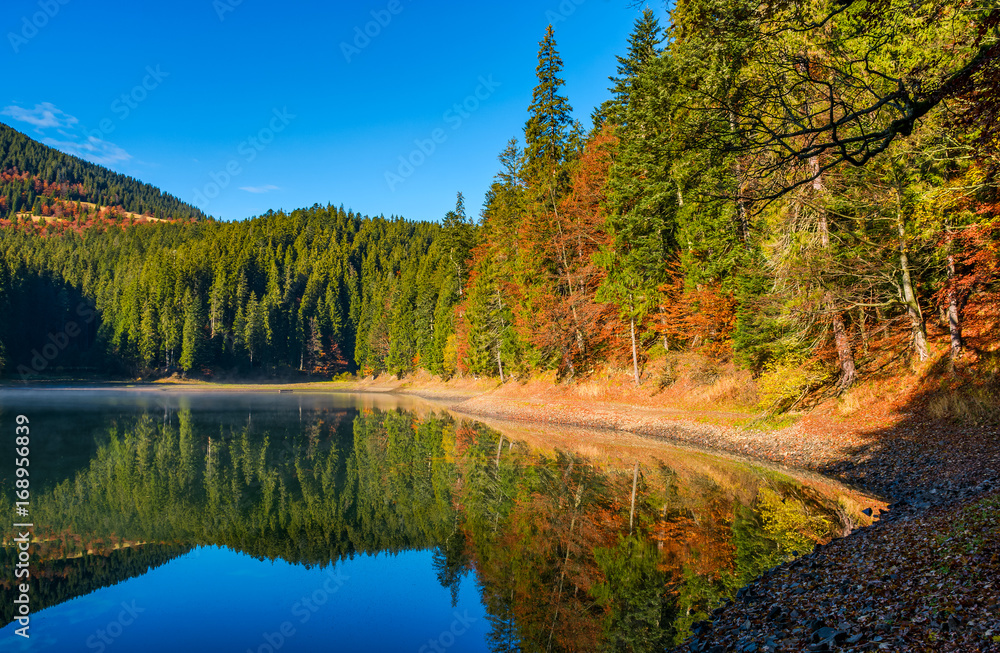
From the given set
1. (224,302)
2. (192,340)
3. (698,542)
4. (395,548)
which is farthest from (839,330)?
(224,302)

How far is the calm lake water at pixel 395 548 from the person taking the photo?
316 inches

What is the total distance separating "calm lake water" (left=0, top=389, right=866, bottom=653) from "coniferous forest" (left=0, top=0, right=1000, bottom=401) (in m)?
6.40

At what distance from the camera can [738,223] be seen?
25.8 m

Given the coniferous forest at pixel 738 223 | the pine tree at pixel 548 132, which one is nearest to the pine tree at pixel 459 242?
the coniferous forest at pixel 738 223

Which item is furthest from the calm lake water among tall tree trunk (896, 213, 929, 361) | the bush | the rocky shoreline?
tall tree trunk (896, 213, 929, 361)

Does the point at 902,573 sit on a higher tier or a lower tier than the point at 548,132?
lower

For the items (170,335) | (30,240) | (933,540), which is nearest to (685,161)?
(933,540)

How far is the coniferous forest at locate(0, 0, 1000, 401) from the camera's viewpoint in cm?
591

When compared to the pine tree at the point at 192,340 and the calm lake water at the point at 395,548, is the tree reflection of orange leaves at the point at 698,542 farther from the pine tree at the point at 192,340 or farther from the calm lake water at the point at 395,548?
the pine tree at the point at 192,340

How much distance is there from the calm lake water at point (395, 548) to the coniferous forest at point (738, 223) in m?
6.40

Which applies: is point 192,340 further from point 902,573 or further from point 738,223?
point 902,573

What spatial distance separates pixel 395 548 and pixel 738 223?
876 inches

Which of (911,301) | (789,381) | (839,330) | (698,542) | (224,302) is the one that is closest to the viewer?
(698,542)

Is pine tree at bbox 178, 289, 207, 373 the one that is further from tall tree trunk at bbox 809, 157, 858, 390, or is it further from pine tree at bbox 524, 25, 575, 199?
tall tree trunk at bbox 809, 157, 858, 390
